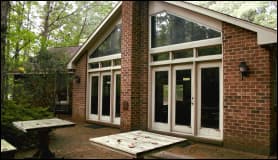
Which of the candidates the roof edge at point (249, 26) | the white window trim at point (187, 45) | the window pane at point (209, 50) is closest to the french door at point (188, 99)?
the window pane at point (209, 50)

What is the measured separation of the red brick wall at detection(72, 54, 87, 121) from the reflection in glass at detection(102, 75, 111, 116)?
1.11 meters

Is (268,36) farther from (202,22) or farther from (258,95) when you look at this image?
(202,22)

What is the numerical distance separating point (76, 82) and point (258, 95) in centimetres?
704

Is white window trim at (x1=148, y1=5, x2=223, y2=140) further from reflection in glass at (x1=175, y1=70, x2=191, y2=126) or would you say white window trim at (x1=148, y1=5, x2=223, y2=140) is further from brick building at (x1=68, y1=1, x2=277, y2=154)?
reflection in glass at (x1=175, y1=70, x2=191, y2=126)

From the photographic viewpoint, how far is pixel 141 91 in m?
6.64

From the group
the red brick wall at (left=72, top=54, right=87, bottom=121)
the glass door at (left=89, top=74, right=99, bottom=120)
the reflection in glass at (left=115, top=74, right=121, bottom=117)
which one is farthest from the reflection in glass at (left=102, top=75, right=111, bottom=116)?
the red brick wall at (left=72, top=54, right=87, bottom=121)

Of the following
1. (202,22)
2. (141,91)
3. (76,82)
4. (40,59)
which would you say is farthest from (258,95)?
(40,59)

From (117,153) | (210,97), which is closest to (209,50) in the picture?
(210,97)

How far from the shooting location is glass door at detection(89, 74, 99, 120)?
27.0 ft

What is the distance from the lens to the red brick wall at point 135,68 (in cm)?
649

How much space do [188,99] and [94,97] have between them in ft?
13.6

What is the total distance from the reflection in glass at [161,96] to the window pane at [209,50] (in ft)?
3.92

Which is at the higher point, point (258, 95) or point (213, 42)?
point (213, 42)

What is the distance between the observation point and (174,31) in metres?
6.05
